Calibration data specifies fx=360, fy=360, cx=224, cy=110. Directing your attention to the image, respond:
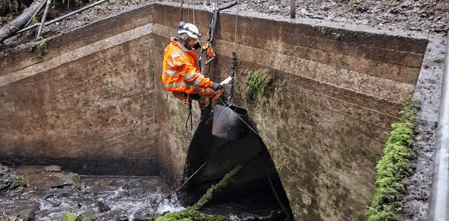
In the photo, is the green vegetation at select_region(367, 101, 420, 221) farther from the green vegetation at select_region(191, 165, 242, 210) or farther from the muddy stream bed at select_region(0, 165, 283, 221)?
the muddy stream bed at select_region(0, 165, 283, 221)

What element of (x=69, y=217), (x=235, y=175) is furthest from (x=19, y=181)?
(x=235, y=175)

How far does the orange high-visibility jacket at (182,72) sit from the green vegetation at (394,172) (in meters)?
2.93

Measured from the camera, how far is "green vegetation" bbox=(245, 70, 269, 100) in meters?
4.88

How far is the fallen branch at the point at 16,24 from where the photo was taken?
718 centimetres

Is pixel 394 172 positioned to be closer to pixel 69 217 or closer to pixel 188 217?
pixel 188 217

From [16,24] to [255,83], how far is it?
5.37 metres

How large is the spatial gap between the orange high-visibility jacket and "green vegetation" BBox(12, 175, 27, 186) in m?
4.20

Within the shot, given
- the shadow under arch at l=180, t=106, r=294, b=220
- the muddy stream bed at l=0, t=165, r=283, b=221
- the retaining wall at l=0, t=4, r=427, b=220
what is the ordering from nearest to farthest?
the retaining wall at l=0, t=4, r=427, b=220 → the muddy stream bed at l=0, t=165, r=283, b=221 → the shadow under arch at l=180, t=106, r=294, b=220

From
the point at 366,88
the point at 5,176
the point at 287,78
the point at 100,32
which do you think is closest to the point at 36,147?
the point at 5,176

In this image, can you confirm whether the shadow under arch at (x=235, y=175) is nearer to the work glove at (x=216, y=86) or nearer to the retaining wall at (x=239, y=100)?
the retaining wall at (x=239, y=100)

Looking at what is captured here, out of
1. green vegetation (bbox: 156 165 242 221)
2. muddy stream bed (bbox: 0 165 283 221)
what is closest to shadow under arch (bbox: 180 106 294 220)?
muddy stream bed (bbox: 0 165 283 221)

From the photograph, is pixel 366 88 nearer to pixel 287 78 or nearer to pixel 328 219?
pixel 287 78

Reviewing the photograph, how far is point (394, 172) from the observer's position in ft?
7.48

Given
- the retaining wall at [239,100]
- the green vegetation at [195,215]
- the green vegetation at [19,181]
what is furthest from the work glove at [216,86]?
the green vegetation at [19,181]
